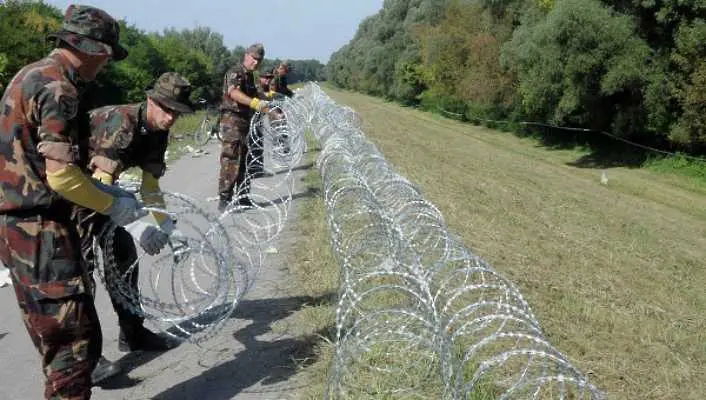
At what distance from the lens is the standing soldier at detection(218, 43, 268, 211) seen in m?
8.84

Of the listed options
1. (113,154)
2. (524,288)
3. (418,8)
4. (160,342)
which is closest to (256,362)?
(160,342)

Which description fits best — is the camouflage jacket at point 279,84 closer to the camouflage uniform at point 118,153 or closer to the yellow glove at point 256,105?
the yellow glove at point 256,105

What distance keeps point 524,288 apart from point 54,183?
5008mm

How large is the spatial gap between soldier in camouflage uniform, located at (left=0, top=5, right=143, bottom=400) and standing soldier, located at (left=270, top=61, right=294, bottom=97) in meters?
11.2

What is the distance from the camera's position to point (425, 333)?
411cm

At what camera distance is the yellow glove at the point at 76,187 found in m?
2.88

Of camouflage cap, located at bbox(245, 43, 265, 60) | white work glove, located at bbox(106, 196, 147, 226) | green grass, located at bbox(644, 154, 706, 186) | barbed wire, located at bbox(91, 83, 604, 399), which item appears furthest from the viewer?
green grass, located at bbox(644, 154, 706, 186)

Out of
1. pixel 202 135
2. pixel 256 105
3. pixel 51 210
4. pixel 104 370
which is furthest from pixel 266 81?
pixel 51 210

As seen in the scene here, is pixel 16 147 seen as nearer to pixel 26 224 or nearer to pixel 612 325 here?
pixel 26 224

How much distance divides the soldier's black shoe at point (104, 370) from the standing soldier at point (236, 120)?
15.2 ft

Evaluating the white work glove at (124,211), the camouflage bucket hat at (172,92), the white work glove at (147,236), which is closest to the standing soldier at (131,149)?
the camouflage bucket hat at (172,92)

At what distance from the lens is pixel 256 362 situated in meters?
4.66

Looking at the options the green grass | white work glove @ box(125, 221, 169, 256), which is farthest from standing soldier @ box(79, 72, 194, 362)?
the green grass

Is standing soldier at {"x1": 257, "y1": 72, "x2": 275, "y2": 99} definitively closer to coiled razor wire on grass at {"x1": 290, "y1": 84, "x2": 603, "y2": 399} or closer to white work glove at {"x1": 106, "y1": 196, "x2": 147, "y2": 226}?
coiled razor wire on grass at {"x1": 290, "y1": 84, "x2": 603, "y2": 399}
